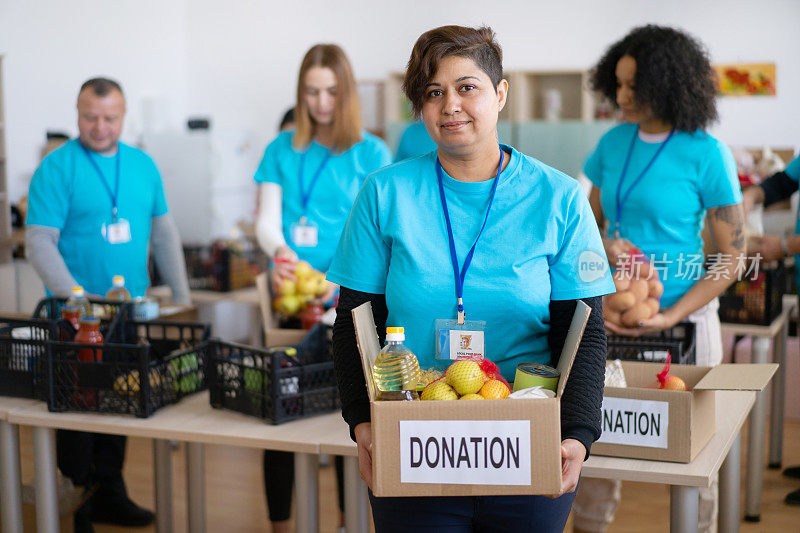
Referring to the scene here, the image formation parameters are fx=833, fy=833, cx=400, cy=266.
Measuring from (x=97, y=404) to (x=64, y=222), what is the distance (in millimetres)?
989

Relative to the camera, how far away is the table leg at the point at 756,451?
3137 mm

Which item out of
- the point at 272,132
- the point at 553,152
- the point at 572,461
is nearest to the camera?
the point at 572,461

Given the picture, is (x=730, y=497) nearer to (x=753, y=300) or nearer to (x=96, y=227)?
(x=753, y=300)

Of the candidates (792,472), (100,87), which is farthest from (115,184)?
(792,472)

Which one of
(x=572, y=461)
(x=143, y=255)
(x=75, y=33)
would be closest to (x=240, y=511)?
(x=143, y=255)

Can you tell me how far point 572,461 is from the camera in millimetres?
1318

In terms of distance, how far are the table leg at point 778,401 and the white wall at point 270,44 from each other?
82.1 inches

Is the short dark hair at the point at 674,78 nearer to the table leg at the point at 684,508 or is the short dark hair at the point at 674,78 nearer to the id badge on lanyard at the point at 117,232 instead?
the table leg at the point at 684,508

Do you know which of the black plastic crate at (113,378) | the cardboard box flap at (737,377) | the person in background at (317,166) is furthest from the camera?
the person in background at (317,166)

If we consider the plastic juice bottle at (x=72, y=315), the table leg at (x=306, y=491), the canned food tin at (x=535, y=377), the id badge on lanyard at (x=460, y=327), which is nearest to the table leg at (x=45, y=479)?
the plastic juice bottle at (x=72, y=315)

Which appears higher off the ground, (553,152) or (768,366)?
(553,152)

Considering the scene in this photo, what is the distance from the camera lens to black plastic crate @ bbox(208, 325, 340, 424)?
2.08 metres

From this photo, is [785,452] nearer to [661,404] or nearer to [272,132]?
[661,404]

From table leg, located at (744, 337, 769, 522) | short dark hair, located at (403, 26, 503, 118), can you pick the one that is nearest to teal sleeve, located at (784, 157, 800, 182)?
table leg, located at (744, 337, 769, 522)
